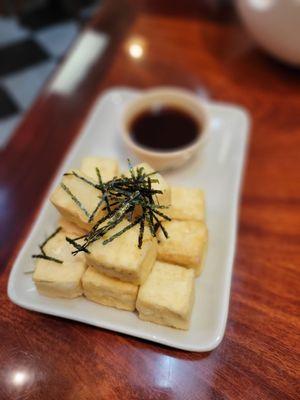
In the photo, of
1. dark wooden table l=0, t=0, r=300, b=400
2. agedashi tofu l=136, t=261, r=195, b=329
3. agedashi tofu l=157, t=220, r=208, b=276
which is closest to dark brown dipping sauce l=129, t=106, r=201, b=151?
dark wooden table l=0, t=0, r=300, b=400

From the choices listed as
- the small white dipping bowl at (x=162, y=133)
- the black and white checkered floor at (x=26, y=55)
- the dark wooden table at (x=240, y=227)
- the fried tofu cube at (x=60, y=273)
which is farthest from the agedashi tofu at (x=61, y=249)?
the black and white checkered floor at (x=26, y=55)

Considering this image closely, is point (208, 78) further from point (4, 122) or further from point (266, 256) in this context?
point (4, 122)

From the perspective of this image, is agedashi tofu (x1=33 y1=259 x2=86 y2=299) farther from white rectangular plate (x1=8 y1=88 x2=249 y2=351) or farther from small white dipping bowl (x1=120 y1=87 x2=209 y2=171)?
small white dipping bowl (x1=120 y1=87 x2=209 y2=171)

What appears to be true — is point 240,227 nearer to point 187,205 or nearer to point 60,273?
point 187,205

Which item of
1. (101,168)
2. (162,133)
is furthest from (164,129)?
(101,168)

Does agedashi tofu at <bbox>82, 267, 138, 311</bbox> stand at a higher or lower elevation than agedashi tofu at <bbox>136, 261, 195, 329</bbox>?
higher

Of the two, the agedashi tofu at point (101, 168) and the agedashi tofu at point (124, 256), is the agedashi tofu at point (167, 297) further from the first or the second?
the agedashi tofu at point (101, 168)

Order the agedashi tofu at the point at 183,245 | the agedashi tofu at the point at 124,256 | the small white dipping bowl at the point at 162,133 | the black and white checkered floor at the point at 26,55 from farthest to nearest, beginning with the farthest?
the black and white checkered floor at the point at 26,55
the small white dipping bowl at the point at 162,133
the agedashi tofu at the point at 183,245
the agedashi tofu at the point at 124,256
